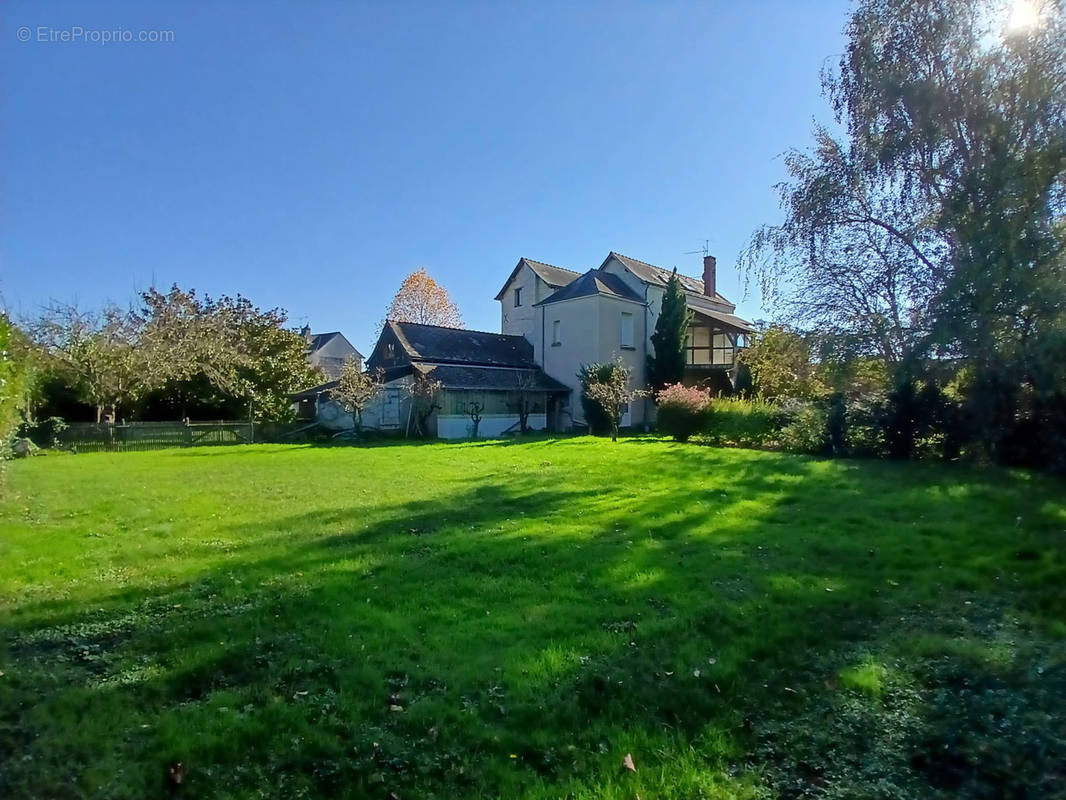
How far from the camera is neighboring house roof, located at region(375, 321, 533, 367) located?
2911 centimetres

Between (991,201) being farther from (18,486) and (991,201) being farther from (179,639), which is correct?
(18,486)

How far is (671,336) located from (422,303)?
23.0 metres

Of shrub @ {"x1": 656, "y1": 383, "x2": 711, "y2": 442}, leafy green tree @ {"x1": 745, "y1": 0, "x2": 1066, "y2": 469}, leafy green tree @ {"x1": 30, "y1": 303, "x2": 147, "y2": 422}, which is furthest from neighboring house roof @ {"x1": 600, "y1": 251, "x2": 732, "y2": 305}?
leafy green tree @ {"x1": 30, "y1": 303, "x2": 147, "y2": 422}

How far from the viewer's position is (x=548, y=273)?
35.8m

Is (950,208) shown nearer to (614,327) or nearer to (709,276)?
(614,327)

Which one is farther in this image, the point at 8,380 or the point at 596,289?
the point at 596,289

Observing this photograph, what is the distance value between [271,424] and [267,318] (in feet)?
21.7

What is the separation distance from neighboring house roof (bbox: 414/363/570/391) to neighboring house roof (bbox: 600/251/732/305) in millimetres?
7665

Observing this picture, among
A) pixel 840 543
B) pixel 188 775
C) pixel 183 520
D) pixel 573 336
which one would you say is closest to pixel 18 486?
pixel 183 520

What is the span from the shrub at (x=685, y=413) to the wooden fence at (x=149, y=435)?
16846 millimetres

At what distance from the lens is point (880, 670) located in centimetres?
386

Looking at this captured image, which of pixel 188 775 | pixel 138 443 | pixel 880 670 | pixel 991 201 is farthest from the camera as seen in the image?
pixel 138 443

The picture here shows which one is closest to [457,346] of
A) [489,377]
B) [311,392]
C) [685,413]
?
[489,377]

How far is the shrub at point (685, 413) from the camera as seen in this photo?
826 inches
